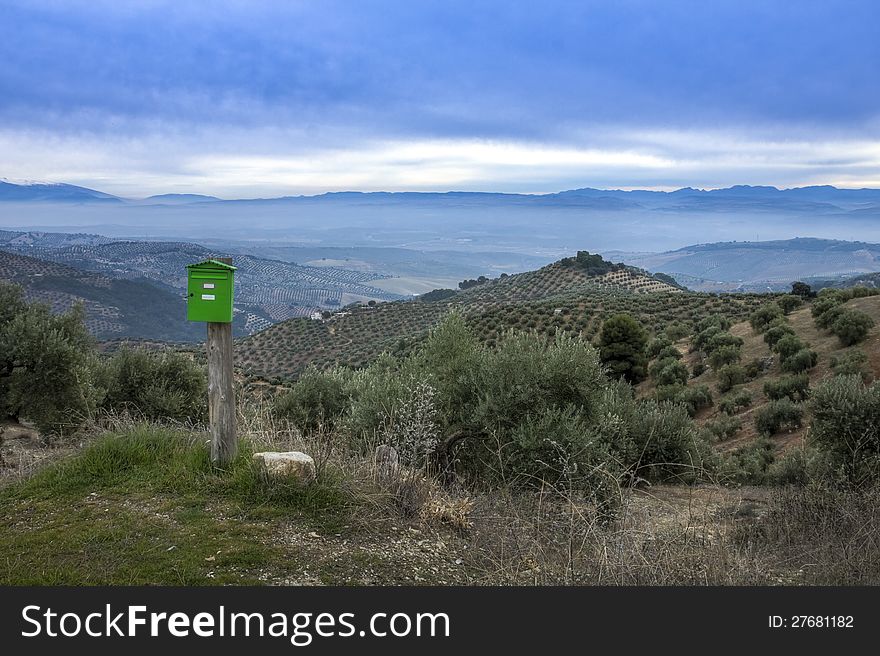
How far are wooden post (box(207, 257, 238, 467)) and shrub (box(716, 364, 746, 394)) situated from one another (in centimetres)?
2186

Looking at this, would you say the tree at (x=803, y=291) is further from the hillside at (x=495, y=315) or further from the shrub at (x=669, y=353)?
the shrub at (x=669, y=353)

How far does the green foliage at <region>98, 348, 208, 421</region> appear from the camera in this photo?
13.2 m

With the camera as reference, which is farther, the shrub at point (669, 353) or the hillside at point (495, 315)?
the hillside at point (495, 315)

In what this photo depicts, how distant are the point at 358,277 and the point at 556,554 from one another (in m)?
184

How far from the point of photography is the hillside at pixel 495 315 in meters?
39.9

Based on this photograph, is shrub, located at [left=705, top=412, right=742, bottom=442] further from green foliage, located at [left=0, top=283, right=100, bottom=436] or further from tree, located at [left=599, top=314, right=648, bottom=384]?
green foliage, located at [left=0, top=283, right=100, bottom=436]

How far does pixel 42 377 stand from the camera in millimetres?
10766

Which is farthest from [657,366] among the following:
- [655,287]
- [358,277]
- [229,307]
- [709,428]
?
[358,277]

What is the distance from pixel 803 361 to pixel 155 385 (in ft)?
67.2

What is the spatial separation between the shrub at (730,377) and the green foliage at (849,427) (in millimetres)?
13796

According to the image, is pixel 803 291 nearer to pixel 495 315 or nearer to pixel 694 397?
pixel 495 315

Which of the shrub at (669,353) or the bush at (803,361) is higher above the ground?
A: the bush at (803,361)

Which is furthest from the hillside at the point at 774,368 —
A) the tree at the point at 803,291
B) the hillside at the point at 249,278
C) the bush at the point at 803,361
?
the hillside at the point at 249,278

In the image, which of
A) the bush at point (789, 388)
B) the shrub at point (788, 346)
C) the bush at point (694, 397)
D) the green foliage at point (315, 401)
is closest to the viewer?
the green foliage at point (315, 401)
